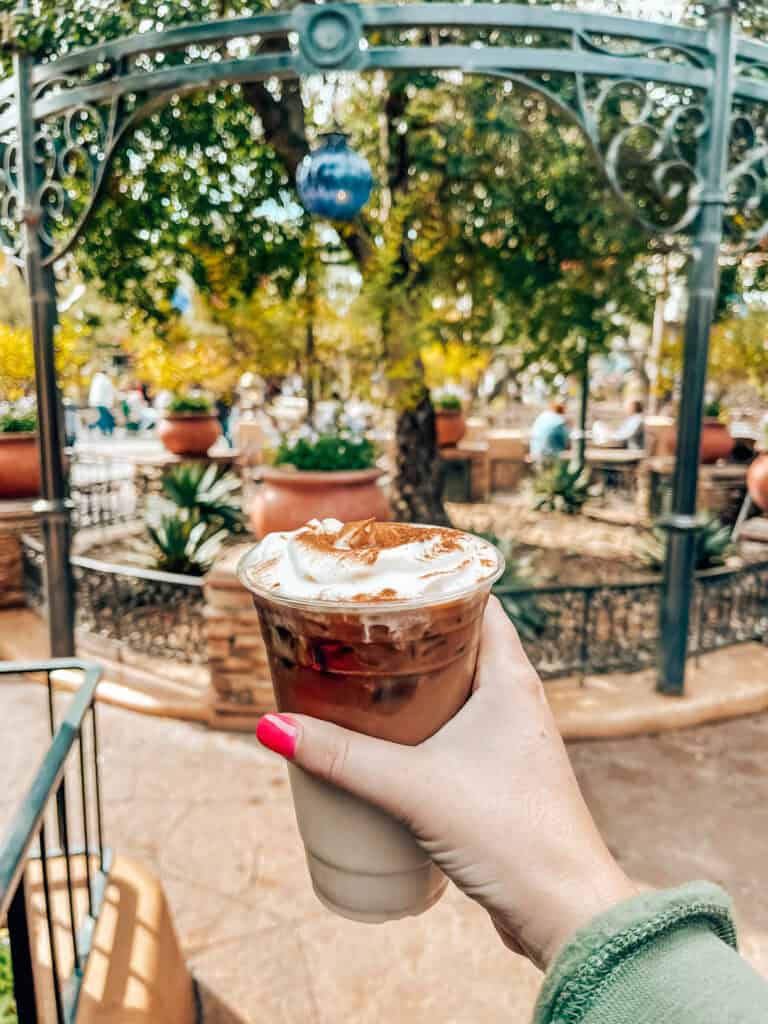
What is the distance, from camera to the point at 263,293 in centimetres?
716

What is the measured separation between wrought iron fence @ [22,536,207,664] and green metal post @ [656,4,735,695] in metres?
2.90

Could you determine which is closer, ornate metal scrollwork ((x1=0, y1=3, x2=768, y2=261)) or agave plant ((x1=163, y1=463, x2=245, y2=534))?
ornate metal scrollwork ((x1=0, y1=3, x2=768, y2=261))

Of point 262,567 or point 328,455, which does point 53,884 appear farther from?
point 328,455

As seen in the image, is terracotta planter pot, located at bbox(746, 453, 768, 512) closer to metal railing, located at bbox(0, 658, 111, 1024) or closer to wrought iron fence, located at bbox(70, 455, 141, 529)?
wrought iron fence, located at bbox(70, 455, 141, 529)

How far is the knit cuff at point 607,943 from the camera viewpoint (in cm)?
87

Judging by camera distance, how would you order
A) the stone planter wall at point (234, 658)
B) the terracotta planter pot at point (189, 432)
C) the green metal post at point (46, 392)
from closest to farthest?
1. the stone planter wall at point (234, 658)
2. the green metal post at point (46, 392)
3. the terracotta planter pot at point (189, 432)

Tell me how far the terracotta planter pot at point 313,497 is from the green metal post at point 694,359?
187 centimetres

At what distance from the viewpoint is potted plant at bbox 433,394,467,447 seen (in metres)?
11.3

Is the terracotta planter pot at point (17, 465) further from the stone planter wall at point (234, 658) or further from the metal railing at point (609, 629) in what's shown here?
the metal railing at point (609, 629)

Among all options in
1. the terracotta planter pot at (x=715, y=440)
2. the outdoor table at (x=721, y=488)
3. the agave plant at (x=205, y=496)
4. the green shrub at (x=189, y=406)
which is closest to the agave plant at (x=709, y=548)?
the outdoor table at (x=721, y=488)

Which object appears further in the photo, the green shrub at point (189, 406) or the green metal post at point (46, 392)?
the green shrub at point (189, 406)

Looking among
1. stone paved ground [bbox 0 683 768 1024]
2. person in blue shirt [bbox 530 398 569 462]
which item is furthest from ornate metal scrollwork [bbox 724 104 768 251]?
person in blue shirt [bbox 530 398 569 462]

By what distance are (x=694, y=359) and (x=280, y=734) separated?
3947mm

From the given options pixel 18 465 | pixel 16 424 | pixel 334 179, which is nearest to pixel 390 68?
pixel 334 179
